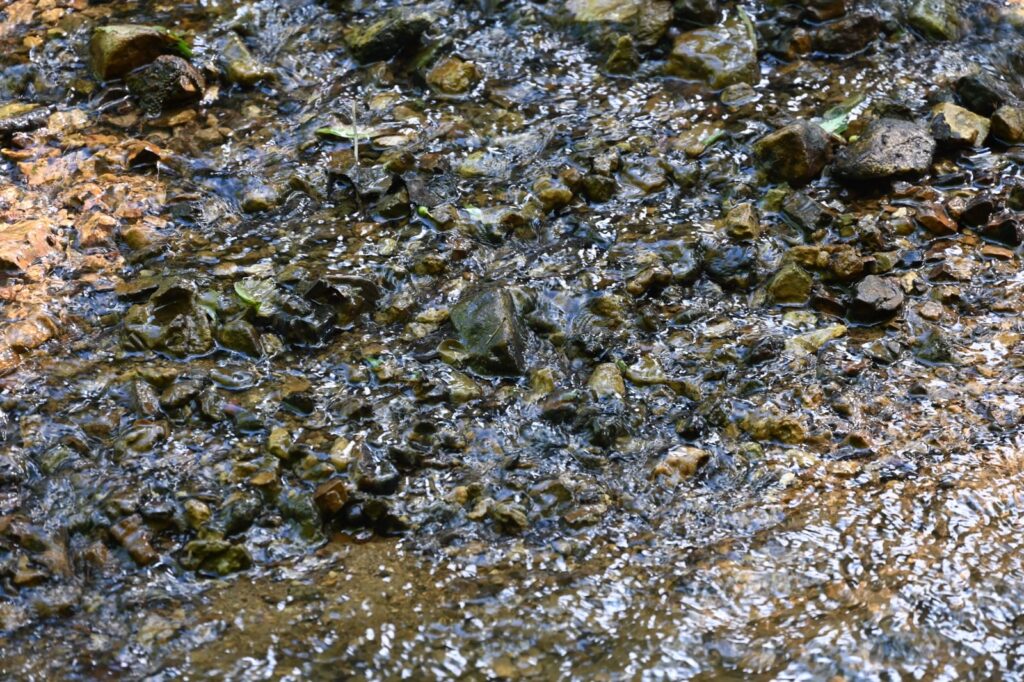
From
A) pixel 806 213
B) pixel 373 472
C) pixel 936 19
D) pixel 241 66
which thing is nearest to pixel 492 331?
pixel 373 472

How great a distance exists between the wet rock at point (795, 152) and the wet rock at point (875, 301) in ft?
2.23

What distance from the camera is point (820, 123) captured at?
4.32 meters

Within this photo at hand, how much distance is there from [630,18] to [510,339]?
211 centimetres

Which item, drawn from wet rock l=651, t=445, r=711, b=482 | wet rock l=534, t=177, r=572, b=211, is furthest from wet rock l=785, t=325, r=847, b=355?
wet rock l=534, t=177, r=572, b=211

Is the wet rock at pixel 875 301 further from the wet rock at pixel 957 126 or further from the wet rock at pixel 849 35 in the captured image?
the wet rock at pixel 849 35

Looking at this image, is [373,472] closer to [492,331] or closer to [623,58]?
[492,331]

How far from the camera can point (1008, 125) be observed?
420 centimetres

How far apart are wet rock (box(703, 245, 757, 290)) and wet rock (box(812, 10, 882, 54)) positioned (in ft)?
5.07

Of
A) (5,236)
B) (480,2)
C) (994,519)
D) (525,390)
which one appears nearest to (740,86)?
(480,2)

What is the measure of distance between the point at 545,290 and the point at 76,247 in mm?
1848

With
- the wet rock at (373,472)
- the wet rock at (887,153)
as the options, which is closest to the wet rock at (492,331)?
the wet rock at (373,472)

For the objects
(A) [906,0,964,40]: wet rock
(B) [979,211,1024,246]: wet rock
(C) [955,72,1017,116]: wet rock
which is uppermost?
(A) [906,0,964,40]: wet rock

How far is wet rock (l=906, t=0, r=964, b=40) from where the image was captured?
4691 mm

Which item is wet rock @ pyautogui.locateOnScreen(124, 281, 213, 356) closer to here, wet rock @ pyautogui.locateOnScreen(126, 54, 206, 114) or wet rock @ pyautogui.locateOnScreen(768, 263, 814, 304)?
wet rock @ pyautogui.locateOnScreen(126, 54, 206, 114)
